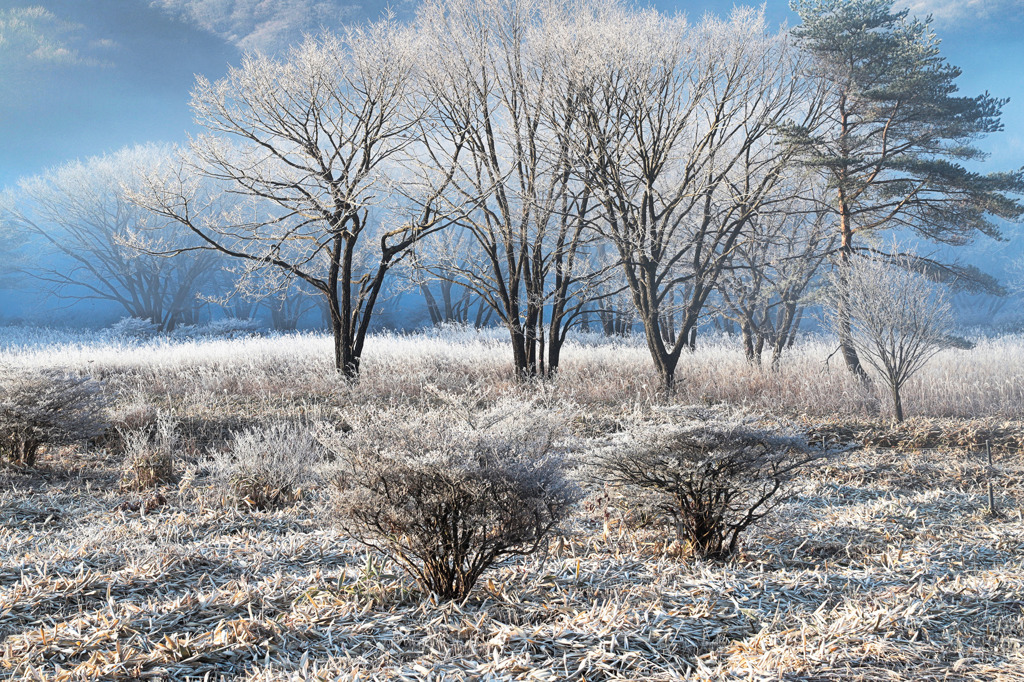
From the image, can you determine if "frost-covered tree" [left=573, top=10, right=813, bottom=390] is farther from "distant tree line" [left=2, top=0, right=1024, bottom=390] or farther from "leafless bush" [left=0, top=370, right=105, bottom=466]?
"leafless bush" [left=0, top=370, right=105, bottom=466]

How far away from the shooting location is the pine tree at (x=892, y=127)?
10906 millimetres

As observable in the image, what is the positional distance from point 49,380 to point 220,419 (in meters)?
2.66

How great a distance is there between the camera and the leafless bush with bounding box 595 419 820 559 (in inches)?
140

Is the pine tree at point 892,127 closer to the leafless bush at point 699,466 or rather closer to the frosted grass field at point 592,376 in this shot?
the frosted grass field at point 592,376

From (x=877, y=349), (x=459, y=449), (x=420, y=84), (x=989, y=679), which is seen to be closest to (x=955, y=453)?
(x=877, y=349)

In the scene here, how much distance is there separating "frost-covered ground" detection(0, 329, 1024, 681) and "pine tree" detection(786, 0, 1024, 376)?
6827 mm

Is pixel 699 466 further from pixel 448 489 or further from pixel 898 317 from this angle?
pixel 898 317

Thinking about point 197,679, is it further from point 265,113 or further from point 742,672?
point 265,113

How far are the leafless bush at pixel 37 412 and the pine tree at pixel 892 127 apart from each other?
36.4 ft

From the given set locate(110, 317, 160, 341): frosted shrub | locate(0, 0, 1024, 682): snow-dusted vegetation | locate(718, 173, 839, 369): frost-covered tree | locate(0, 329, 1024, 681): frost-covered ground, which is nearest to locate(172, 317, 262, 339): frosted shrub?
locate(110, 317, 160, 341): frosted shrub

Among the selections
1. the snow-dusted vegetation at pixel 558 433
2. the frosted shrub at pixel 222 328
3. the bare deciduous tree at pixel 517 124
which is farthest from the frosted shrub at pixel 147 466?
the frosted shrub at pixel 222 328

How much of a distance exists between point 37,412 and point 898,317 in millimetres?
10795

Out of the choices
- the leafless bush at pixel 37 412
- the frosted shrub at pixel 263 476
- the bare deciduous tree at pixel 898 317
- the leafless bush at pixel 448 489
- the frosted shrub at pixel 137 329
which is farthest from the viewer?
the frosted shrub at pixel 137 329

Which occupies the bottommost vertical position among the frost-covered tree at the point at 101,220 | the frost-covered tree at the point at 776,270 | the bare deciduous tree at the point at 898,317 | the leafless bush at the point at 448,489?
the leafless bush at the point at 448,489
